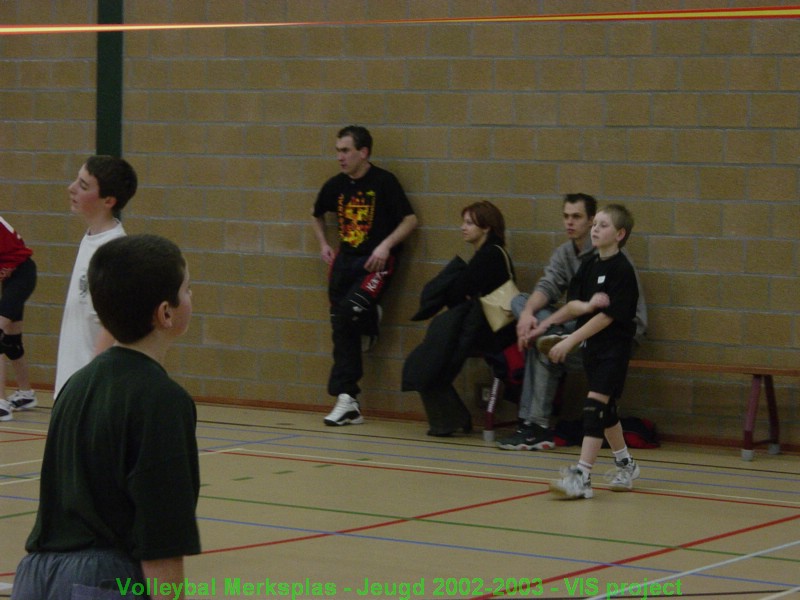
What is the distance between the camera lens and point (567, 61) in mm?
7680

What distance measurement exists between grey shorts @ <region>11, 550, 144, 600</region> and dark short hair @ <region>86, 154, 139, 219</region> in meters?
2.20

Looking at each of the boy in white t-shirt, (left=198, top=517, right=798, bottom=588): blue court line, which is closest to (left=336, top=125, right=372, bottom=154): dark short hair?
(left=198, top=517, right=798, bottom=588): blue court line

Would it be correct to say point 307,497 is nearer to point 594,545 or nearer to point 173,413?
point 594,545

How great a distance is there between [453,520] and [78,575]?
318 cm

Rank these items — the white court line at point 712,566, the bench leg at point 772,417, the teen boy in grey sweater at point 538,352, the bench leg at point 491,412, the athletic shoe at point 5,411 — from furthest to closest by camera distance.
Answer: the athletic shoe at point 5,411
the bench leg at point 491,412
the teen boy in grey sweater at point 538,352
the bench leg at point 772,417
the white court line at point 712,566

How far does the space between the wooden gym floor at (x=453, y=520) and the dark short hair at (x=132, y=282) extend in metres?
1.94

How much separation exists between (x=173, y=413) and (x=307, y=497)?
360cm

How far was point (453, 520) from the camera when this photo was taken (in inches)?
201

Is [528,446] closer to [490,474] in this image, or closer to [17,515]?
[490,474]

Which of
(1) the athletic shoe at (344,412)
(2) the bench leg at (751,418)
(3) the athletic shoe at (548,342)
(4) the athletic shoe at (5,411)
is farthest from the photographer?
(1) the athletic shoe at (344,412)

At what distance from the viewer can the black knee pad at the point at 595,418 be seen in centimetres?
561

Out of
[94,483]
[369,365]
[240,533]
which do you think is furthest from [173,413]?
[369,365]

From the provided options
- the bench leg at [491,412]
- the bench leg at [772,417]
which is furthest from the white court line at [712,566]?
the bench leg at [491,412]

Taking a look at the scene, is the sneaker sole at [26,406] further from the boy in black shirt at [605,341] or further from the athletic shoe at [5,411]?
the boy in black shirt at [605,341]
